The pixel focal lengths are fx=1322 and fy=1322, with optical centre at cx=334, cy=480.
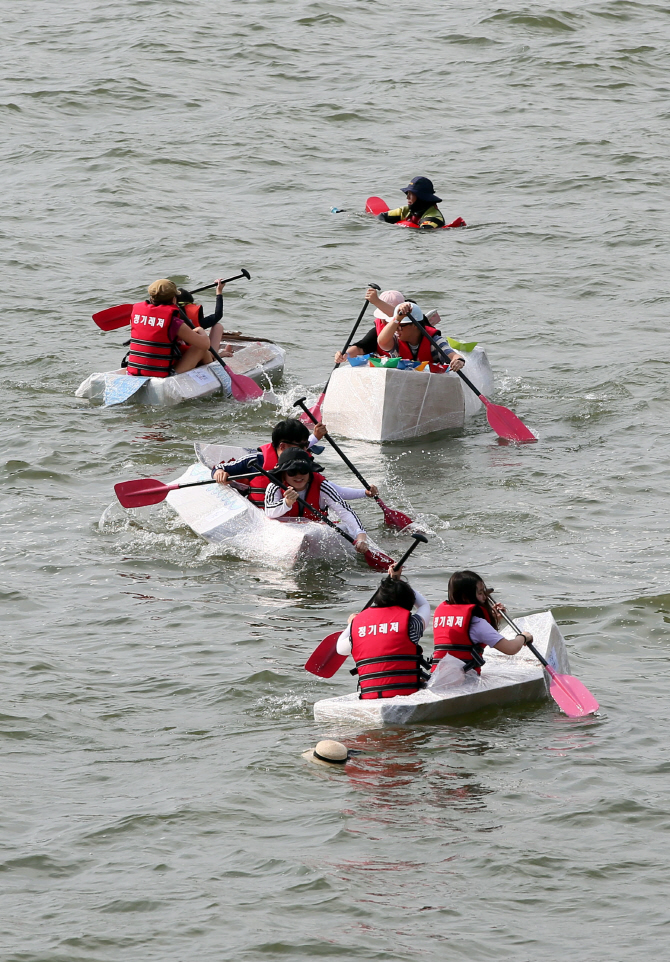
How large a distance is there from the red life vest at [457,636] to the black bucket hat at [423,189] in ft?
33.9

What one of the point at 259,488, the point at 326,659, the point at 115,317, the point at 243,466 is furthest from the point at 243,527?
the point at 115,317

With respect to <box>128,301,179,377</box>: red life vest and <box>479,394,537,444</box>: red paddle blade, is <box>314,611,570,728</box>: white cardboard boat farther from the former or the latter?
<box>128,301,179,377</box>: red life vest

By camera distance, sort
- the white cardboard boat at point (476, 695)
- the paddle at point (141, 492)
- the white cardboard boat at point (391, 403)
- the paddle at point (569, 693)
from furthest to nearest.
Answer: the white cardboard boat at point (391, 403), the paddle at point (141, 492), the paddle at point (569, 693), the white cardboard boat at point (476, 695)

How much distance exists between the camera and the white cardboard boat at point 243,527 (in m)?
8.15

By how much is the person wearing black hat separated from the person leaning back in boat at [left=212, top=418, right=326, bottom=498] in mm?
7764

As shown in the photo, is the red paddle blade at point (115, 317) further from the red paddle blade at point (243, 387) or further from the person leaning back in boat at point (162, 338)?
the red paddle blade at point (243, 387)

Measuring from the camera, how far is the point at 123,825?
5316mm

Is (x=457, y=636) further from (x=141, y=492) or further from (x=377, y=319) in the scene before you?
(x=377, y=319)

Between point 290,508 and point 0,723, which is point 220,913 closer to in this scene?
point 0,723

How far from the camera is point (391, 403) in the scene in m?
10.6

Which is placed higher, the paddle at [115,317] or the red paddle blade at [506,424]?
the paddle at [115,317]

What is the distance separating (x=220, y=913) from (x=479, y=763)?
1.49 meters

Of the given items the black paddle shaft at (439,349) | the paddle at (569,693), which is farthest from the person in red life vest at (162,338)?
the paddle at (569,693)

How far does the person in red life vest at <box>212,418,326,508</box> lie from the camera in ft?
27.4
